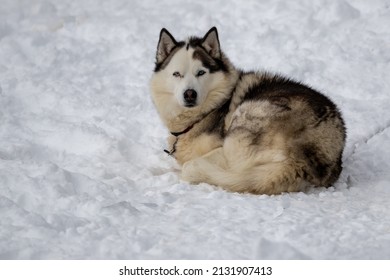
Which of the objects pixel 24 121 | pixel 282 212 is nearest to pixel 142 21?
pixel 24 121

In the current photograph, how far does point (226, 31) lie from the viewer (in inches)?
353

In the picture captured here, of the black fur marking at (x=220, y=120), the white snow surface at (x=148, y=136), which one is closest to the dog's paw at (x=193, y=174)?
the white snow surface at (x=148, y=136)

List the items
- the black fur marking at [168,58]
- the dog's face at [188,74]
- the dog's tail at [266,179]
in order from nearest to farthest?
the dog's tail at [266,179] < the dog's face at [188,74] < the black fur marking at [168,58]

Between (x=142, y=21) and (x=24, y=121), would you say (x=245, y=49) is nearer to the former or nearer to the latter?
(x=142, y=21)

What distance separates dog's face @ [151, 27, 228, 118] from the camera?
5.58 m

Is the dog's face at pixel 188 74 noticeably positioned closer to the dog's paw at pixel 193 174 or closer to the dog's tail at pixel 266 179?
the dog's paw at pixel 193 174

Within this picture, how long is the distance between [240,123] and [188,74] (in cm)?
81

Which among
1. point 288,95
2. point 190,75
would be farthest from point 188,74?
point 288,95

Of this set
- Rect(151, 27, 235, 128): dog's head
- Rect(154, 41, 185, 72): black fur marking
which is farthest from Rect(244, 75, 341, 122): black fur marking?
Rect(154, 41, 185, 72): black fur marking

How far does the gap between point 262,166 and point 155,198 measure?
95 centimetres

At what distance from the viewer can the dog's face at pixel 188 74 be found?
18.3 ft

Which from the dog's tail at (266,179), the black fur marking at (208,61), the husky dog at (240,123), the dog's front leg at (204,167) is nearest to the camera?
the dog's tail at (266,179)
